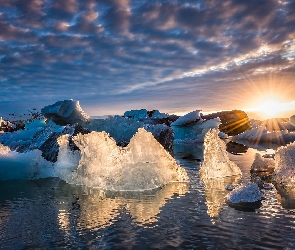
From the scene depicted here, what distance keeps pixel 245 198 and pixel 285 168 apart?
7.43 feet

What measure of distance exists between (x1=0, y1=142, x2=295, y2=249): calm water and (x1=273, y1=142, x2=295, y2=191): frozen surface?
3.22 feet

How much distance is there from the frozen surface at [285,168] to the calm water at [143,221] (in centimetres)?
98

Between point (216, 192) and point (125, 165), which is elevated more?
point (125, 165)

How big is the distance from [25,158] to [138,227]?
5195 mm

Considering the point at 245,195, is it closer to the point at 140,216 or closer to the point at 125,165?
the point at 140,216

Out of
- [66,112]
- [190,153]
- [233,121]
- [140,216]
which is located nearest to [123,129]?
[66,112]

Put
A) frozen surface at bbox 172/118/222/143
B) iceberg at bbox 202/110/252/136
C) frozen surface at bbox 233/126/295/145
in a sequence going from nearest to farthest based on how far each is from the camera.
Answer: frozen surface at bbox 233/126/295/145, frozen surface at bbox 172/118/222/143, iceberg at bbox 202/110/252/136

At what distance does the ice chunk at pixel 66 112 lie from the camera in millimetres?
14156

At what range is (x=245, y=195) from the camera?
212 inches

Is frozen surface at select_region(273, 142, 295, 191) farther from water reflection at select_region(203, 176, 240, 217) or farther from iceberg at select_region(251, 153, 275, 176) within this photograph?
iceberg at select_region(251, 153, 275, 176)

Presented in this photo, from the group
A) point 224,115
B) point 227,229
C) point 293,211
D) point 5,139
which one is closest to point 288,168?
point 293,211

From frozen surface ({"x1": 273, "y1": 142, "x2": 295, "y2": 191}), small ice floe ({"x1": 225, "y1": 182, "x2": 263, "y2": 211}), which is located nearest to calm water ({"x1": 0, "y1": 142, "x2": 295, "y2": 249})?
small ice floe ({"x1": 225, "y1": 182, "x2": 263, "y2": 211})

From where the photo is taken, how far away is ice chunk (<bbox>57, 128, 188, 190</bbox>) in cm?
704

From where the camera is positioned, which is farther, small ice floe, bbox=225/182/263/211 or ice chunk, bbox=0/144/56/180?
ice chunk, bbox=0/144/56/180
